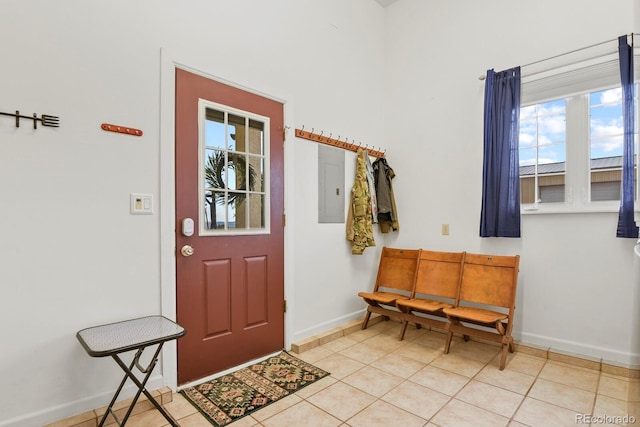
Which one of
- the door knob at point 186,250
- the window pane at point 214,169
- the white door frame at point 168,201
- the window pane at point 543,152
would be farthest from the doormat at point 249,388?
the window pane at point 543,152

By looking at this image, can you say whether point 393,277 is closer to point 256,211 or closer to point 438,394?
point 438,394

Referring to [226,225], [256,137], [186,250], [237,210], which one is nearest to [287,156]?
[256,137]

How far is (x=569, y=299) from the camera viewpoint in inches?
107

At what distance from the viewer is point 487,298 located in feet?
9.44

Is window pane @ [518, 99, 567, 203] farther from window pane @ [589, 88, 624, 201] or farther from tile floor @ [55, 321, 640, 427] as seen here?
tile floor @ [55, 321, 640, 427]

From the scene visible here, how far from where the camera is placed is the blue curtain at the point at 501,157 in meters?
2.92

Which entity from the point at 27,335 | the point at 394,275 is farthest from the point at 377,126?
the point at 27,335

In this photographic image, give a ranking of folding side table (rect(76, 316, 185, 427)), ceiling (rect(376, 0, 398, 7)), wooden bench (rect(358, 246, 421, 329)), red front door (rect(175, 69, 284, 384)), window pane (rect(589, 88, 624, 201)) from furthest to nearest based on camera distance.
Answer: ceiling (rect(376, 0, 398, 7)) → wooden bench (rect(358, 246, 421, 329)) → window pane (rect(589, 88, 624, 201)) → red front door (rect(175, 69, 284, 384)) → folding side table (rect(76, 316, 185, 427))

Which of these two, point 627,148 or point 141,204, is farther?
point 627,148

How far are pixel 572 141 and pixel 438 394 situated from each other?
228cm

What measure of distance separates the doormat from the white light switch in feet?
3.92

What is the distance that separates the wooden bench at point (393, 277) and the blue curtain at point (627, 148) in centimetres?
159

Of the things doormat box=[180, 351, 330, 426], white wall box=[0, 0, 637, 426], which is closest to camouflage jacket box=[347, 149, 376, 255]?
white wall box=[0, 0, 637, 426]

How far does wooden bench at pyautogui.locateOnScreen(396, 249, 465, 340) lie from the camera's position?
3.01m
